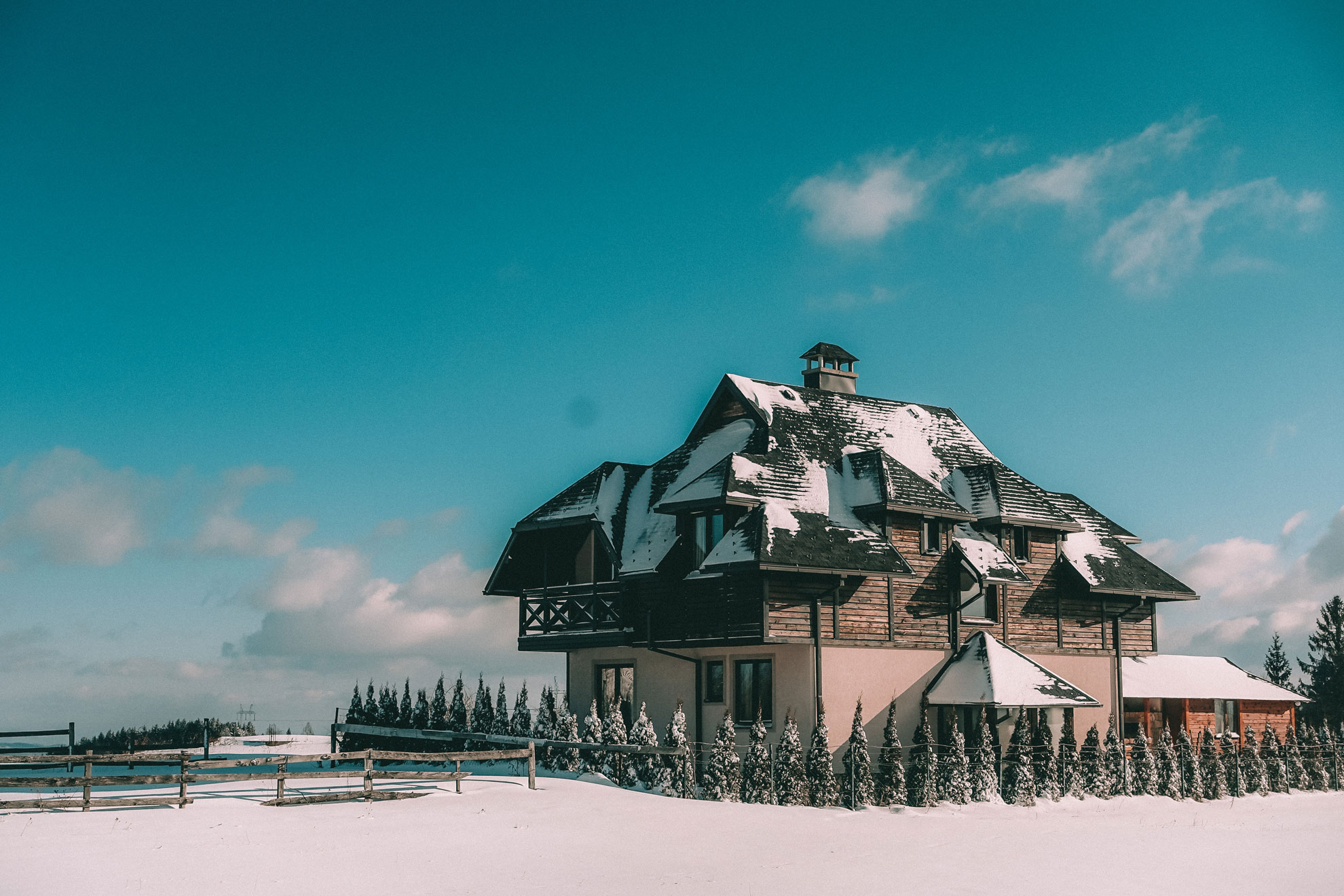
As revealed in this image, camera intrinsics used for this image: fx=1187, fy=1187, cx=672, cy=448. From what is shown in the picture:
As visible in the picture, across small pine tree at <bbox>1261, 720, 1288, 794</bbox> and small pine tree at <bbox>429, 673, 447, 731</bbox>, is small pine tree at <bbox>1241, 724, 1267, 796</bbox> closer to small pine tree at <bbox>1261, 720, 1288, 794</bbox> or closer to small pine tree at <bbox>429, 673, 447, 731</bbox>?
small pine tree at <bbox>1261, 720, 1288, 794</bbox>

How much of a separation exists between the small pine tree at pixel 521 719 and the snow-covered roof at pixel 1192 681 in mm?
17647

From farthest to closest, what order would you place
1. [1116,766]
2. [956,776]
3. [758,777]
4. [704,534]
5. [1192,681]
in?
[1192,681]
[704,534]
[1116,766]
[956,776]
[758,777]

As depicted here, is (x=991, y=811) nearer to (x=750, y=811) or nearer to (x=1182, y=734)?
(x=750, y=811)

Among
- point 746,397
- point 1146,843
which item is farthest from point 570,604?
point 1146,843

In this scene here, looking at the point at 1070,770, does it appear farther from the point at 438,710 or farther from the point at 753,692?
the point at 438,710

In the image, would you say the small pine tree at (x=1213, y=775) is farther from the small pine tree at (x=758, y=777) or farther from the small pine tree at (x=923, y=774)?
the small pine tree at (x=758, y=777)

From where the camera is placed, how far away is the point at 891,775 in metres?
25.9

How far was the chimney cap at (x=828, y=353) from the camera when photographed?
1443 inches

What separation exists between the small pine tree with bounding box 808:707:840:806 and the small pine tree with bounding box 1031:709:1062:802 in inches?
216

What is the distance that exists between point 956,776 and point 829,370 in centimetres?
1415

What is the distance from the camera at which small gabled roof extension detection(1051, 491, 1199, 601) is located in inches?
1310

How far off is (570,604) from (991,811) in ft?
40.9

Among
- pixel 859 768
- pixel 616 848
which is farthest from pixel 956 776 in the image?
pixel 616 848

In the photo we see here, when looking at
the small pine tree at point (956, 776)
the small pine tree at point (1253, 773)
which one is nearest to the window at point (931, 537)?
the small pine tree at point (956, 776)
